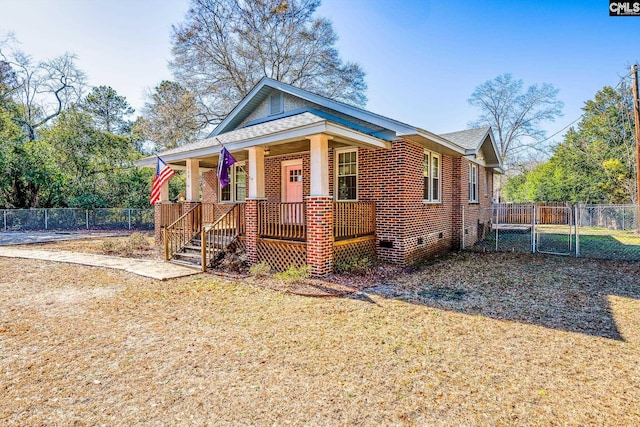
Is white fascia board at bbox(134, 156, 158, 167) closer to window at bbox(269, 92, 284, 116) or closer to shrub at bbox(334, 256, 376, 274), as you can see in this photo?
window at bbox(269, 92, 284, 116)

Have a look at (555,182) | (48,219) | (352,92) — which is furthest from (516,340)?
(555,182)

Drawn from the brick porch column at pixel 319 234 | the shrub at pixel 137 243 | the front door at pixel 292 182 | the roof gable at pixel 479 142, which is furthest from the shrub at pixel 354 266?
the shrub at pixel 137 243

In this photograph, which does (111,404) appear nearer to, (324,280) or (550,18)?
(324,280)

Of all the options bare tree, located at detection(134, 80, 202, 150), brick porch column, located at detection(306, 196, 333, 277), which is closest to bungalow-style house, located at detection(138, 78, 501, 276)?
brick porch column, located at detection(306, 196, 333, 277)

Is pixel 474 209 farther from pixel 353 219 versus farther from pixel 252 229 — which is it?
pixel 252 229

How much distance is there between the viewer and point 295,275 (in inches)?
296

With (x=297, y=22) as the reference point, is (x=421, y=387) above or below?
below

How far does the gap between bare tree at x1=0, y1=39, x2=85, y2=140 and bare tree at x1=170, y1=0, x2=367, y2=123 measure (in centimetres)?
1474

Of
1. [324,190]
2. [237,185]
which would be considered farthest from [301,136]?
[237,185]

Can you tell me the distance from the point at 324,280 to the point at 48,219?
21.9 meters

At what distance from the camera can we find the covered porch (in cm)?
765

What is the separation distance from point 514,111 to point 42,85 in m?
45.7

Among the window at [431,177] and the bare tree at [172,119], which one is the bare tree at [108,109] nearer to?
the bare tree at [172,119]

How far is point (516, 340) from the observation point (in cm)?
430
